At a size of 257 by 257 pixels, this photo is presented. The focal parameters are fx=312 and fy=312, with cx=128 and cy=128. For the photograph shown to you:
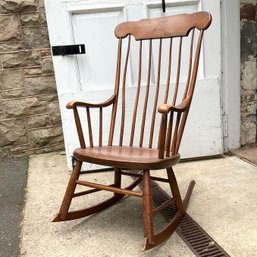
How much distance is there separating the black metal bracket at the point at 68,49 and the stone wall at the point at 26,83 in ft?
1.52

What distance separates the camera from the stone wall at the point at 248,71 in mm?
2307

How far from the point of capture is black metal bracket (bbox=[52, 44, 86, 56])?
211 cm

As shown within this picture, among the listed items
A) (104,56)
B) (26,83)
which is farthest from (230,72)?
(26,83)

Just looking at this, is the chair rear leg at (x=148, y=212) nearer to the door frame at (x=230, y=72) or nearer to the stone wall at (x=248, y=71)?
the door frame at (x=230, y=72)

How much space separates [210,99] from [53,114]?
4.30ft

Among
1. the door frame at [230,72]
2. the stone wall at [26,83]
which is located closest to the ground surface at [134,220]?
the door frame at [230,72]

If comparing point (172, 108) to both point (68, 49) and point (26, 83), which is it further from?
point (26, 83)

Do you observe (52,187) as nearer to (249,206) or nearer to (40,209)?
(40,209)

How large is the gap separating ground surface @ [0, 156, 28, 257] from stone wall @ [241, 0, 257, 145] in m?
Answer: 1.75

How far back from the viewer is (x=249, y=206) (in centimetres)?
165

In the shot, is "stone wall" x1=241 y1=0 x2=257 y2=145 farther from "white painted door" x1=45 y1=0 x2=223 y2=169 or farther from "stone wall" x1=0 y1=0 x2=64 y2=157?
"stone wall" x1=0 y1=0 x2=64 y2=157

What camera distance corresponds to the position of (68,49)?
2.11m

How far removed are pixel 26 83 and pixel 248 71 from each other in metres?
1.77

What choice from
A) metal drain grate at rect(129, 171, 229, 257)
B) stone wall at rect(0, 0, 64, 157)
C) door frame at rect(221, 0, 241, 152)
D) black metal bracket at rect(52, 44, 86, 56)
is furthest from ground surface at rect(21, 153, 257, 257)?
black metal bracket at rect(52, 44, 86, 56)
